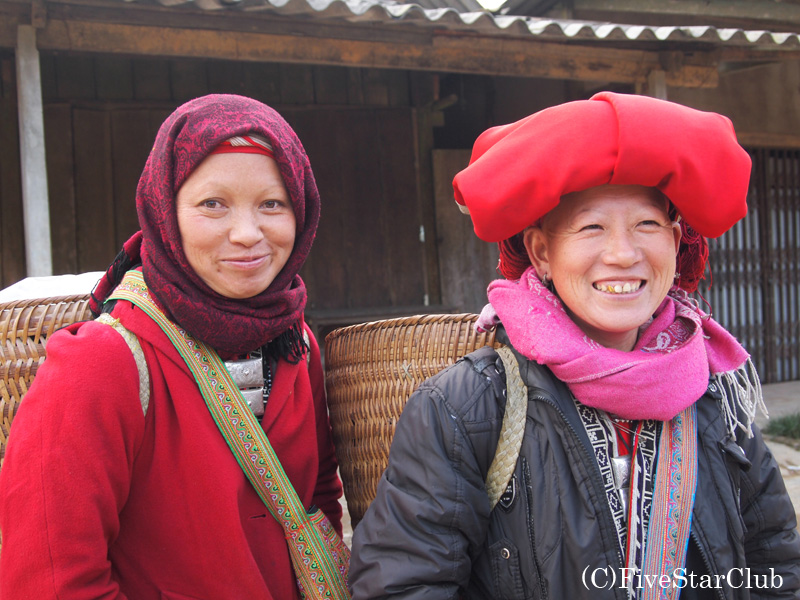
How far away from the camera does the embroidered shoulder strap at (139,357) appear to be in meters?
1.33

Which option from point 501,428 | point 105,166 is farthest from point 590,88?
point 501,428

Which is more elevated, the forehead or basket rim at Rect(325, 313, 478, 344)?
the forehead

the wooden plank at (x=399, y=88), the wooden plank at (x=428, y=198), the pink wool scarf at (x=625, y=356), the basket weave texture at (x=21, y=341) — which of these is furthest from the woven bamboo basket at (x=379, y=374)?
the wooden plank at (x=399, y=88)

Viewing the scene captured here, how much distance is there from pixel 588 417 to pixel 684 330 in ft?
1.15

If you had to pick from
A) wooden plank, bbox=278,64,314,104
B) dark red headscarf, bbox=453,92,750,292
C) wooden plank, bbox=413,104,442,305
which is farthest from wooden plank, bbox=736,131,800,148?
dark red headscarf, bbox=453,92,750,292

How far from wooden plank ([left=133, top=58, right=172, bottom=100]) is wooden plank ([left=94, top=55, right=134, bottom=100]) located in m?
0.04

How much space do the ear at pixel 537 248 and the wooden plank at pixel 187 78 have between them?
4276 mm

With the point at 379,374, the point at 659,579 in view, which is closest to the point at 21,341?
the point at 379,374

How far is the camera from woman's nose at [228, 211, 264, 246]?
4.64 ft

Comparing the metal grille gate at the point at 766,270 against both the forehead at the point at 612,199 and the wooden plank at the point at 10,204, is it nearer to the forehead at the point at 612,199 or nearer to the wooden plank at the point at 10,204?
the forehead at the point at 612,199

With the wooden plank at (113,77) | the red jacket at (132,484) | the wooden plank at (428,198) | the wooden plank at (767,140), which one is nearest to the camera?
the red jacket at (132,484)

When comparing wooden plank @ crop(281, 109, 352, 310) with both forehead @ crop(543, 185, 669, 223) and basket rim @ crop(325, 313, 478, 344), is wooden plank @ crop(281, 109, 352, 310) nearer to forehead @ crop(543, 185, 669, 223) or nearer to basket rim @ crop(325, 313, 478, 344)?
basket rim @ crop(325, 313, 478, 344)

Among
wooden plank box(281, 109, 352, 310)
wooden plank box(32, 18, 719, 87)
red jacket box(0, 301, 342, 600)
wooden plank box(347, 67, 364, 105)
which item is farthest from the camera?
wooden plank box(347, 67, 364, 105)

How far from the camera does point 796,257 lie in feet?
22.2
